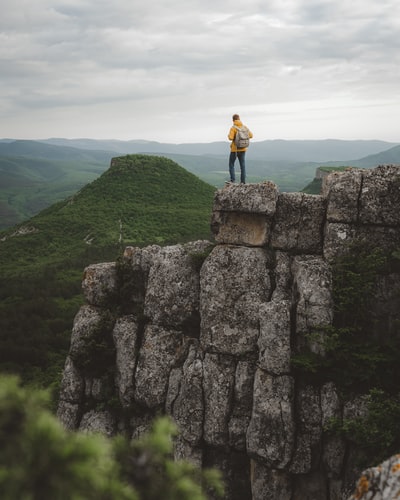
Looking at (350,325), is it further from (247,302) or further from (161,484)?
(161,484)

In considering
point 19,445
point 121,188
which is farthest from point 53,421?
point 121,188

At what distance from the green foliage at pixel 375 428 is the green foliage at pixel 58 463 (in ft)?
36.7

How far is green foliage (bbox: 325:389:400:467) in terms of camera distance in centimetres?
1390

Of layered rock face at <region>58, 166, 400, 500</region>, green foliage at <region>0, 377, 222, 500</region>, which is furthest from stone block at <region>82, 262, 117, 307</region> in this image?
green foliage at <region>0, 377, 222, 500</region>

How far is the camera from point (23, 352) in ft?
137

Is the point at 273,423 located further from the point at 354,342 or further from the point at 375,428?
the point at 354,342

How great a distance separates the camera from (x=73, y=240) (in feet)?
280

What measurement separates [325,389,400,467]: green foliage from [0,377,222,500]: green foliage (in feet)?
36.7

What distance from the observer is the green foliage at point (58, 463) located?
4270 mm

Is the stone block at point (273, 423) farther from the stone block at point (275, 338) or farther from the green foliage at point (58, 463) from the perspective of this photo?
the green foliage at point (58, 463)

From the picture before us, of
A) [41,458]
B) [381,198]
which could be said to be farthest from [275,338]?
[41,458]

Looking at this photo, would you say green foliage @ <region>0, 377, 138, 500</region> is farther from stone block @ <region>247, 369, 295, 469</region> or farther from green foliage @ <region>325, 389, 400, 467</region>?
stone block @ <region>247, 369, 295, 469</region>

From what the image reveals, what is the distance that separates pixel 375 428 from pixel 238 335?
6351 mm

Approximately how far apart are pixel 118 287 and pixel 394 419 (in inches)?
548
